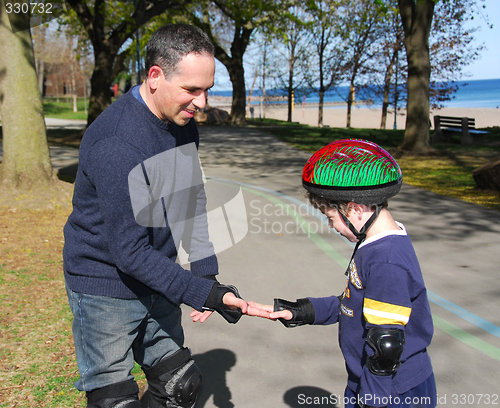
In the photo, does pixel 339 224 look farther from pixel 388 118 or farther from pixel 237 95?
pixel 388 118

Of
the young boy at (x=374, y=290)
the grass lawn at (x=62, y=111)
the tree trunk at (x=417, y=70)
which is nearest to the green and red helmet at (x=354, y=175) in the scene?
the young boy at (x=374, y=290)

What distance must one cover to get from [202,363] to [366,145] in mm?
2142

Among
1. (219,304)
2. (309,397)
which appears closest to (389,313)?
(219,304)

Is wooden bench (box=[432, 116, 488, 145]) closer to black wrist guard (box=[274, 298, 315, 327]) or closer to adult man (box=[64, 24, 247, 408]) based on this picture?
black wrist guard (box=[274, 298, 315, 327])

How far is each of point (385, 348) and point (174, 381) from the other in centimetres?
119

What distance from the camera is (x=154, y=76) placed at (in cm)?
216

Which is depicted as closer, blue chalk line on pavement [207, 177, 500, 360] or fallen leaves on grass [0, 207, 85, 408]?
fallen leaves on grass [0, 207, 85, 408]

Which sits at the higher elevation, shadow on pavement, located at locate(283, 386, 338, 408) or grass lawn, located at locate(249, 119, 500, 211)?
grass lawn, located at locate(249, 119, 500, 211)

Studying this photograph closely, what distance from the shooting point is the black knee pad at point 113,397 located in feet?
7.29

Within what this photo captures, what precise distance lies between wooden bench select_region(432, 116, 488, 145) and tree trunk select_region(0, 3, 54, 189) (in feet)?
41.5

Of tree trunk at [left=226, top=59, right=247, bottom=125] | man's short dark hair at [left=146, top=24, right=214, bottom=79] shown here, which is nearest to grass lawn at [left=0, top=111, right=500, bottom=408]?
man's short dark hair at [left=146, top=24, right=214, bottom=79]

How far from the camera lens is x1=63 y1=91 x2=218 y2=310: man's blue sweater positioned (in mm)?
1999

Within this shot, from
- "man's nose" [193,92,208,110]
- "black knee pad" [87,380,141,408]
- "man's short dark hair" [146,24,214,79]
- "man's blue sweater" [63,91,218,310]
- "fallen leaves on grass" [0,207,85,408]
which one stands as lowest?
"fallen leaves on grass" [0,207,85,408]

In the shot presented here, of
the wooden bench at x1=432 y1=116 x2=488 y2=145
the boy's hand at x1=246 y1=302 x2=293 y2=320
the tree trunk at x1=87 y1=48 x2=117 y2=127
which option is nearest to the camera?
the boy's hand at x1=246 y1=302 x2=293 y2=320
